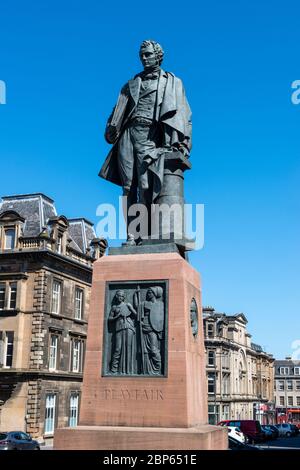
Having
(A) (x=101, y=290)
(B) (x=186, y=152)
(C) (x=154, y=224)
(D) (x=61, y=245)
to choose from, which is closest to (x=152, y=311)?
(A) (x=101, y=290)

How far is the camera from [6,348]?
3972 cm

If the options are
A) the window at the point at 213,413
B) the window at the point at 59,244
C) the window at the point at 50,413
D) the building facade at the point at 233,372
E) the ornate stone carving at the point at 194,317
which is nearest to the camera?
the ornate stone carving at the point at 194,317

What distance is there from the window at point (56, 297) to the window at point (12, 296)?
274 centimetres

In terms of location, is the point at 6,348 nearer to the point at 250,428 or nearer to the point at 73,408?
the point at 73,408

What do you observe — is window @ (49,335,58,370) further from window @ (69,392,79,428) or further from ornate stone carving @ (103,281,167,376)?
ornate stone carving @ (103,281,167,376)

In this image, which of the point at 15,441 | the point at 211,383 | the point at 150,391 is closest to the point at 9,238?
the point at 15,441

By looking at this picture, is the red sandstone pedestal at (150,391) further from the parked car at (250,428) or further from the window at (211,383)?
the window at (211,383)

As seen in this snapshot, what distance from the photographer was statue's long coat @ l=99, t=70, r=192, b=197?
964 centimetres

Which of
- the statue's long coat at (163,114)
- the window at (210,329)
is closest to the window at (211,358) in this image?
the window at (210,329)

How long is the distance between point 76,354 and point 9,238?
10.1 meters

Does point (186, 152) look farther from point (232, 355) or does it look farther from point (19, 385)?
point (232, 355)

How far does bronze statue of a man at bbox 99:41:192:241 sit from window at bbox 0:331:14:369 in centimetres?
3206

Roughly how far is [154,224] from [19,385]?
32.7m

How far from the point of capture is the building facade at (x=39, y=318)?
128 feet
